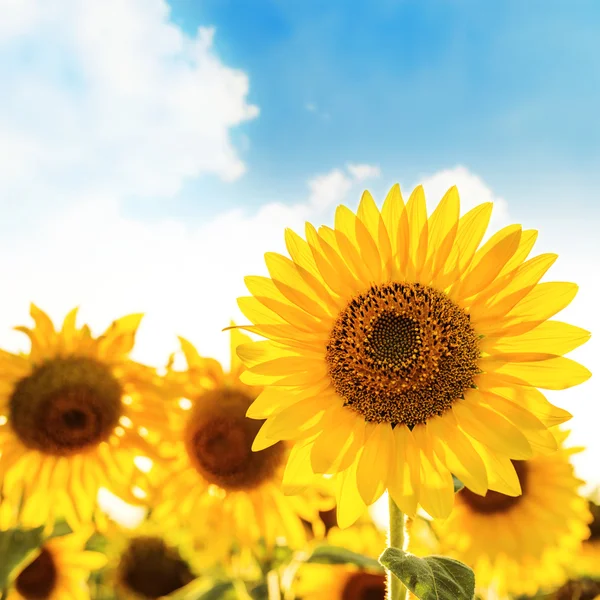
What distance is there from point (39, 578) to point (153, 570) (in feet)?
3.10

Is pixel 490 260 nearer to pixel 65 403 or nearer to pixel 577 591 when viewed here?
pixel 65 403

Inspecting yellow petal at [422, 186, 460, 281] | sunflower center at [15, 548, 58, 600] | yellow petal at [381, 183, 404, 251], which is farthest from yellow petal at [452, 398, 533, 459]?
sunflower center at [15, 548, 58, 600]

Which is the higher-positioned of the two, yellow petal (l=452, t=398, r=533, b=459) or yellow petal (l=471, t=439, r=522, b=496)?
yellow petal (l=452, t=398, r=533, b=459)

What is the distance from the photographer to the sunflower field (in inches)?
104

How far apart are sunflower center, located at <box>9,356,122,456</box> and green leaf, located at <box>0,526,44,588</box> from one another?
0.63 m

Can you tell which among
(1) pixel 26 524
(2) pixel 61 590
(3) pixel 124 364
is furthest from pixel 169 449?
(2) pixel 61 590

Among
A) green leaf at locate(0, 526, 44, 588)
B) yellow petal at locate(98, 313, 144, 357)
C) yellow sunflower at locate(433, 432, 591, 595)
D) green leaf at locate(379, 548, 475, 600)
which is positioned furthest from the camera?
yellow sunflower at locate(433, 432, 591, 595)

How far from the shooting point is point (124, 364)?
462 centimetres

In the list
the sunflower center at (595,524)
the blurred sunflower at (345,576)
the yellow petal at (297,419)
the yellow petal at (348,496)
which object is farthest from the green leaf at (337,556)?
the sunflower center at (595,524)

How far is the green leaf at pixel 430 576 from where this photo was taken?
216 cm

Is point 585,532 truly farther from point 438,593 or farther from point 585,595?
point 438,593

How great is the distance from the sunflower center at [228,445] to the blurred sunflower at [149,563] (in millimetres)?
1291

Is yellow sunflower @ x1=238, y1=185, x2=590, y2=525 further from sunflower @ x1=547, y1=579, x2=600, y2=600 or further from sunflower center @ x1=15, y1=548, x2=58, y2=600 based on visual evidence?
sunflower center @ x1=15, y1=548, x2=58, y2=600

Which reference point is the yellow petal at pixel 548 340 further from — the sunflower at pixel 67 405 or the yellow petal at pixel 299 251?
the sunflower at pixel 67 405
